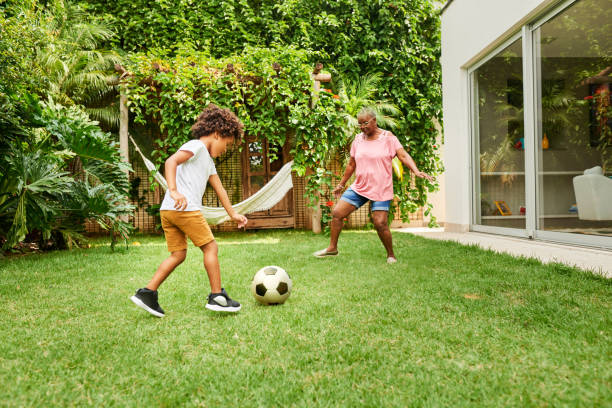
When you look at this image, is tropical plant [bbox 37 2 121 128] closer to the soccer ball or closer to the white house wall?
the soccer ball

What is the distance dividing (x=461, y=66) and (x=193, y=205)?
539 cm

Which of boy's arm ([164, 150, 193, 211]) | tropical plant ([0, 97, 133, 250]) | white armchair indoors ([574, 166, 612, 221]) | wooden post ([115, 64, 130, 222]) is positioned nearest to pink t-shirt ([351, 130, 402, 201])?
white armchair indoors ([574, 166, 612, 221])

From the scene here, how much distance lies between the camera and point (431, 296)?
8.26 feet

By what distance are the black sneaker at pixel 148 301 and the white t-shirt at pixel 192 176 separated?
48 cm

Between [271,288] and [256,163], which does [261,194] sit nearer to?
[256,163]

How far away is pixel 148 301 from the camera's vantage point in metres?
2.26

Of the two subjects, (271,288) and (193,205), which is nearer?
(193,205)

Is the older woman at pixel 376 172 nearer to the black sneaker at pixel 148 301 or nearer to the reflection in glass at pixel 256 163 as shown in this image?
the black sneaker at pixel 148 301

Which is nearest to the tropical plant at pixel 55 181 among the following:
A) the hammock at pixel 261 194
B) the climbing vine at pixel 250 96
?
the hammock at pixel 261 194

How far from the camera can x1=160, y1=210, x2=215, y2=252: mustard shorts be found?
7.51 feet

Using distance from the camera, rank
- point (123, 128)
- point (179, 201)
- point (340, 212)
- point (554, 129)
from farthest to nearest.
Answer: point (123, 128)
point (554, 129)
point (340, 212)
point (179, 201)

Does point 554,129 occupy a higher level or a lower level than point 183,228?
higher

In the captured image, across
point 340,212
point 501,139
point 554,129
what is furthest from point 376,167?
point 501,139

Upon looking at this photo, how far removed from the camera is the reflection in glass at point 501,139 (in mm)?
4941
